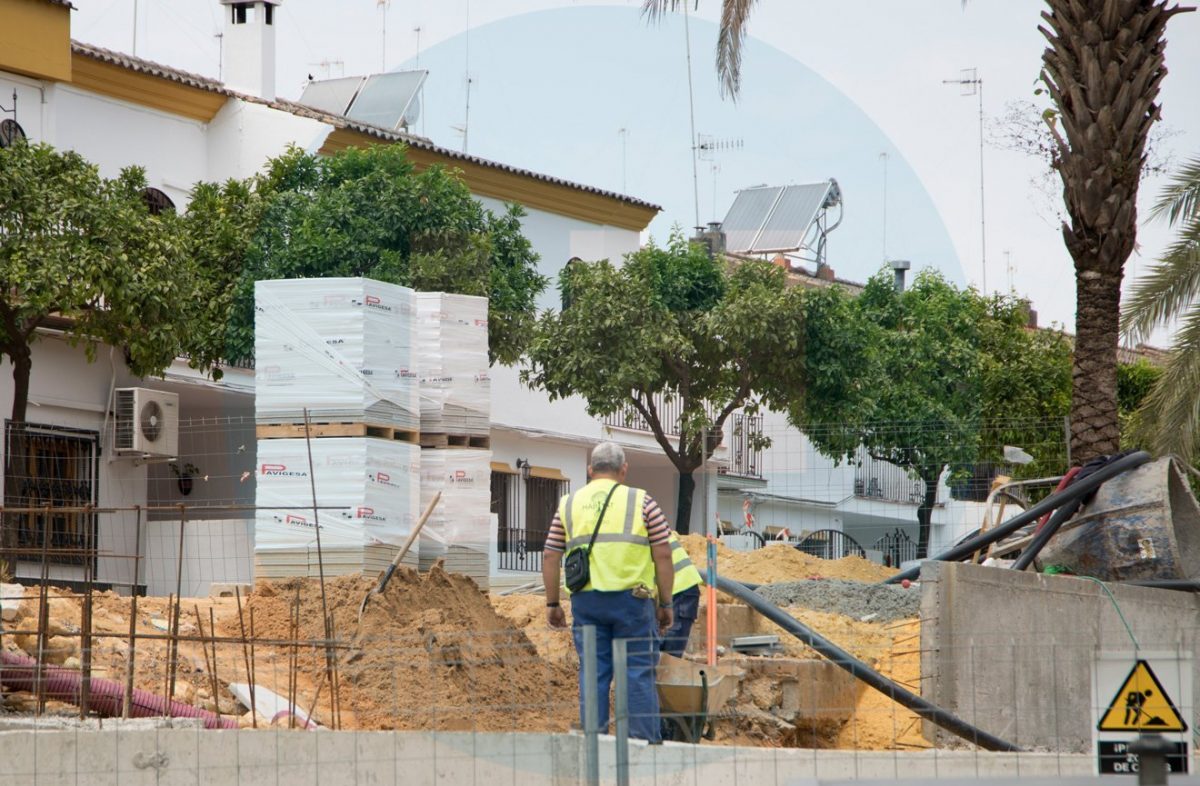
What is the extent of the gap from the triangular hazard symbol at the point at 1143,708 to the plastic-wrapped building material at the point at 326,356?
7.90 metres

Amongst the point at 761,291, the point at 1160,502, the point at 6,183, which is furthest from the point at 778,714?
the point at 761,291

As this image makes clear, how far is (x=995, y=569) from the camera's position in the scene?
1138cm

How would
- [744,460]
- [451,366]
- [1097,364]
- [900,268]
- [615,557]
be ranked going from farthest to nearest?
[900,268]
[744,460]
[1097,364]
[451,366]
[615,557]

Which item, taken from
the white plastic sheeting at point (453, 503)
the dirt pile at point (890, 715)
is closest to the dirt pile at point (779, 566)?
the white plastic sheeting at point (453, 503)

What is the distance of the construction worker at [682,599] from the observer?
393 inches

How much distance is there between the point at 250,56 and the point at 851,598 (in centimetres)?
2111

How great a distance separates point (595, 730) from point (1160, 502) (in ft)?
23.5

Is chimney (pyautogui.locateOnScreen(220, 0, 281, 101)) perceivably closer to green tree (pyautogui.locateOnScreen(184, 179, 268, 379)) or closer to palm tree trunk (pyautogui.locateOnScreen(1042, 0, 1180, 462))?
green tree (pyautogui.locateOnScreen(184, 179, 268, 379))

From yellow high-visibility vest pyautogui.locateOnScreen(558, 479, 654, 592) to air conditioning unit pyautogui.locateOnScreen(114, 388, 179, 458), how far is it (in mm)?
16169

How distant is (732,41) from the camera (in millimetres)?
16500

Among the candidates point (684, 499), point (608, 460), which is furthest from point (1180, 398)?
point (684, 499)

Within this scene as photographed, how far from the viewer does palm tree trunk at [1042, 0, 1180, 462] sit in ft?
46.5

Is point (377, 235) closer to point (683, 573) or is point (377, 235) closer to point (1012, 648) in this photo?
point (1012, 648)

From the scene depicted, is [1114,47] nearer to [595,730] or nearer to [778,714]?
[778,714]
